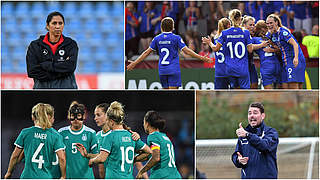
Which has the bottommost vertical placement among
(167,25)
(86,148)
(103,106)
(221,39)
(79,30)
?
(86,148)

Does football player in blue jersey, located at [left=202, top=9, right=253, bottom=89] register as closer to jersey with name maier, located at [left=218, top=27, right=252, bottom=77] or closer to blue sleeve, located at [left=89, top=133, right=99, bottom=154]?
jersey with name maier, located at [left=218, top=27, right=252, bottom=77]

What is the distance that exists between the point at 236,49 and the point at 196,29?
123 inches

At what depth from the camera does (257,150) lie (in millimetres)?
5555

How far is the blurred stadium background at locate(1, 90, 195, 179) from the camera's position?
5668 mm

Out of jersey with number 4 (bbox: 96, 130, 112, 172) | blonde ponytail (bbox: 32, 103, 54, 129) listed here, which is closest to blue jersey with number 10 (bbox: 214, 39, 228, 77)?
Result: jersey with number 4 (bbox: 96, 130, 112, 172)

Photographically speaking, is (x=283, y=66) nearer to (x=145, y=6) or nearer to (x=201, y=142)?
(x=201, y=142)

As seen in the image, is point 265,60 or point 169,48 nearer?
point 169,48

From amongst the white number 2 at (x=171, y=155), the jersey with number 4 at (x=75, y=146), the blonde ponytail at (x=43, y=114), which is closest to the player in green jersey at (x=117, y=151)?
the jersey with number 4 at (x=75, y=146)

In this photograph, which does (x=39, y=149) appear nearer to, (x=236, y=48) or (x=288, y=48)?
(x=236, y=48)

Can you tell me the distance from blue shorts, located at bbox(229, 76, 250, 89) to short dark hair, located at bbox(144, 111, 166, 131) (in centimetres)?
107

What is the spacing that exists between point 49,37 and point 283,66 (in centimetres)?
279

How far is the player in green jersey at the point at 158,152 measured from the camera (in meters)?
5.69

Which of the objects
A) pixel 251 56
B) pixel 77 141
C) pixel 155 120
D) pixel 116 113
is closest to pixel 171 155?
pixel 155 120

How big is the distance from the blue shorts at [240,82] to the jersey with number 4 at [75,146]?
1.79 metres
